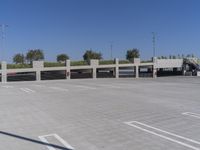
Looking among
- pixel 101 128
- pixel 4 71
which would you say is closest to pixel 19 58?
pixel 4 71

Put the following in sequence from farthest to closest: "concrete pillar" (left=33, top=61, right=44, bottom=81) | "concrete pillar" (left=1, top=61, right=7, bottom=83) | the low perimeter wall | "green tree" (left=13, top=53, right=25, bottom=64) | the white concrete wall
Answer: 1. "green tree" (left=13, top=53, right=25, bottom=64)
2. the white concrete wall
3. "concrete pillar" (left=33, top=61, right=44, bottom=81)
4. the low perimeter wall
5. "concrete pillar" (left=1, top=61, right=7, bottom=83)

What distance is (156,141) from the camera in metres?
7.69

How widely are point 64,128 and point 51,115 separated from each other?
105 inches

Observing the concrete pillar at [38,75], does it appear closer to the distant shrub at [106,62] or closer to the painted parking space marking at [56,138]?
the distant shrub at [106,62]

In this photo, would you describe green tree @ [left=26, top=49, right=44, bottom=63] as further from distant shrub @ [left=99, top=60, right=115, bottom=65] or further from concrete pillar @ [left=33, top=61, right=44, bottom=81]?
concrete pillar @ [left=33, top=61, right=44, bottom=81]

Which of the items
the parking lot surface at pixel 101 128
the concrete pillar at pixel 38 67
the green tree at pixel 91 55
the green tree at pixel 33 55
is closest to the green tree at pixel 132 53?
the green tree at pixel 91 55

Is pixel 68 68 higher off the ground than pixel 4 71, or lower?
higher

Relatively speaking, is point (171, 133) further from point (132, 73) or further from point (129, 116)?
point (132, 73)

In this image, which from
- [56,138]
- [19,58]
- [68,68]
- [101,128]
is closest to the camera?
[56,138]

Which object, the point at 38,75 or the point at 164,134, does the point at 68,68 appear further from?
the point at 164,134

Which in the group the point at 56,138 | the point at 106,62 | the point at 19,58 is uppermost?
the point at 19,58

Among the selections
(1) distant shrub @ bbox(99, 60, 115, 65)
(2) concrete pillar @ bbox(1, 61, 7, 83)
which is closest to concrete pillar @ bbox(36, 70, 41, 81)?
(2) concrete pillar @ bbox(1, 61, 7, 83)

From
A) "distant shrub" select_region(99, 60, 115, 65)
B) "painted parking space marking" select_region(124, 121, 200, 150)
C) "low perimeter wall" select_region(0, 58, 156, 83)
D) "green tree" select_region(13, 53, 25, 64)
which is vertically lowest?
"painted parking space marking" select_region(124, 121, 200, 150)

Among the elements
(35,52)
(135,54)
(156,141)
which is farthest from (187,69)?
(156,141)
